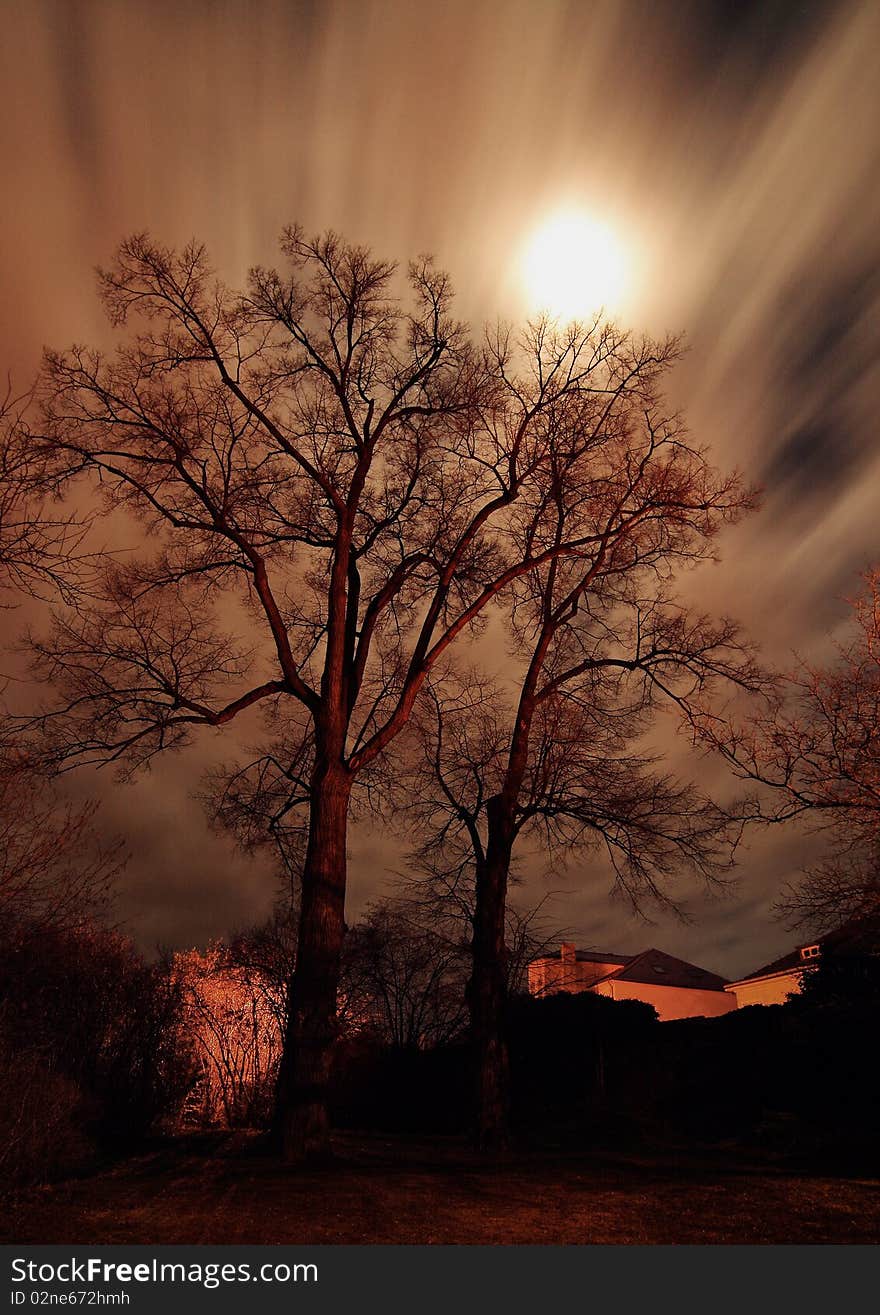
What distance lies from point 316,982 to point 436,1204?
11.2 feet

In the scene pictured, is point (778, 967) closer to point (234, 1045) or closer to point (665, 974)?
point (665, 974)

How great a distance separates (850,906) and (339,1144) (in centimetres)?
730

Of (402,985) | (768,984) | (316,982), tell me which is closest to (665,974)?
(768,984)

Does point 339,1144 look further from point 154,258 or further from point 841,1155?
point 154,258

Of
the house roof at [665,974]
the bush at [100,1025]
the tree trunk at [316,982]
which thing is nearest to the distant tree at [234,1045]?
the bush at [100,1025]

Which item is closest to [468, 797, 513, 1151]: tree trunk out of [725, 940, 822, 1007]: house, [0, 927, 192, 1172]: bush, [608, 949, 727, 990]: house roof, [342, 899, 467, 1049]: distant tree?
[0, 927, 192, 1172]: bush

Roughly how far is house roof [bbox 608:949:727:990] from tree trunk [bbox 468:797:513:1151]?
33.4 metres

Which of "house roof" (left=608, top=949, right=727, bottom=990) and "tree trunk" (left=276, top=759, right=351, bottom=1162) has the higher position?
"house roof" (left=608, top=949, right=727, bottom=990)

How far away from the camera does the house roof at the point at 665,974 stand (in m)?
45.6

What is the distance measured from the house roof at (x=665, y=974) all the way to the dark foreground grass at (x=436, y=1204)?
3740 cm

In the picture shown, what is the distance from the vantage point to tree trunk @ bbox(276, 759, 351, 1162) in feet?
30.9

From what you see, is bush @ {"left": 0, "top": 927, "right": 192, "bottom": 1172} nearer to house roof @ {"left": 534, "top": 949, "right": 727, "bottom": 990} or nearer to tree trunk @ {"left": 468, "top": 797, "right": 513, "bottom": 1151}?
tree trunk @ {"left": 468, "top": 797, "right": 513, "bottom": 1151}

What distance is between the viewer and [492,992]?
1283cm

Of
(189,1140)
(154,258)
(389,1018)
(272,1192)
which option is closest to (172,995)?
(189,1140)
